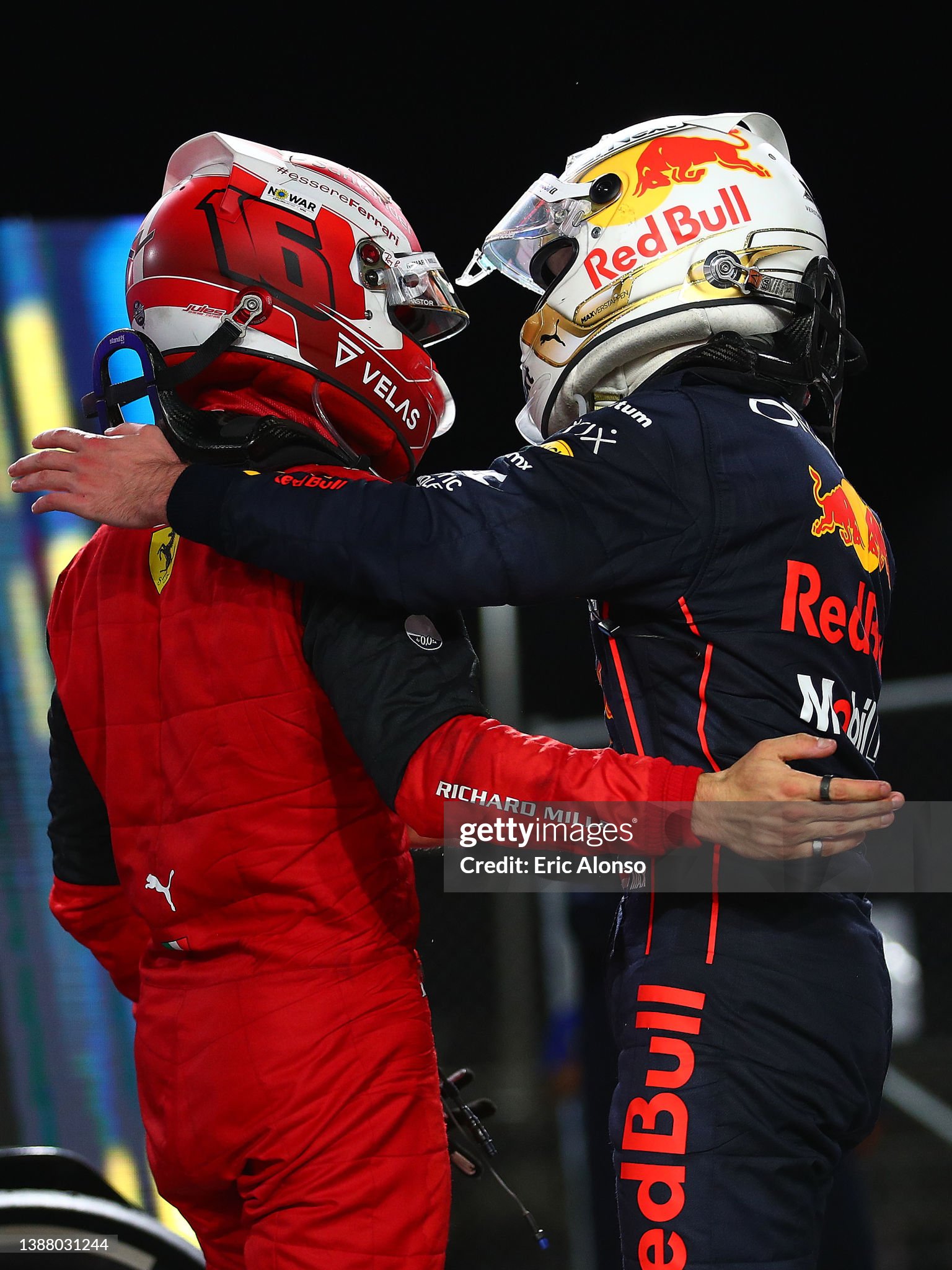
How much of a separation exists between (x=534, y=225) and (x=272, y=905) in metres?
0.92

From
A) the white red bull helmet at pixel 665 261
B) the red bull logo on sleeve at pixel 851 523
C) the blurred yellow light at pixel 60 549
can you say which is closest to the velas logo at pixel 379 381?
the white red bull helmet at pixel 665 261

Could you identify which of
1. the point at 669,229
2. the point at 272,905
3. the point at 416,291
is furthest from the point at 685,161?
the point at 272,905

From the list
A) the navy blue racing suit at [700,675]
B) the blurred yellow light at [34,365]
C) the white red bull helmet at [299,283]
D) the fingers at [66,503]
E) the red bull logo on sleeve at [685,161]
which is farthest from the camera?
the blurred yellow light at [34,365]

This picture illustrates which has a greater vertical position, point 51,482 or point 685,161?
point 685,161

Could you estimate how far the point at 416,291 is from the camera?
4.91ft

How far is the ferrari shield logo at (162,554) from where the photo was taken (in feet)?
4.43

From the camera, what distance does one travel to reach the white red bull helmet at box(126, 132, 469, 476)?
1383 mm

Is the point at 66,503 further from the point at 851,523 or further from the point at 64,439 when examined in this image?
the point at 851,523

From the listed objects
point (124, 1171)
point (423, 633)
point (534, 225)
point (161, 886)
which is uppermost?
point (534, 225)

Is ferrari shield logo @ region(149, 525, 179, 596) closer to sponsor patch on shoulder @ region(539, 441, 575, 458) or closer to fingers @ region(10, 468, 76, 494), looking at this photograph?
fingers @ region(10, 468, 76, 494)

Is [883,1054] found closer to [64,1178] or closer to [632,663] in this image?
[632,663]

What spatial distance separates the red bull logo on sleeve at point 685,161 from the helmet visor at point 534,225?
79 millimetres

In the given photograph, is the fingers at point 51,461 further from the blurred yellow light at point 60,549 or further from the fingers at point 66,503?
the blurred yellow light at point 60,549

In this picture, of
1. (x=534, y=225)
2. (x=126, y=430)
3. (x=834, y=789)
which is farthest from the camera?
(x=534, y=225)
